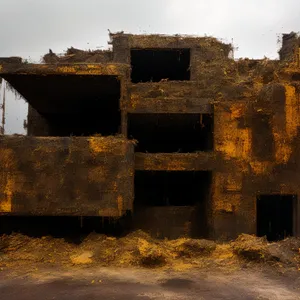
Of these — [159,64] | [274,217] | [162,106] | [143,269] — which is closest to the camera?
[143,269]

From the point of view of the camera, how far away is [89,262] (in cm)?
950

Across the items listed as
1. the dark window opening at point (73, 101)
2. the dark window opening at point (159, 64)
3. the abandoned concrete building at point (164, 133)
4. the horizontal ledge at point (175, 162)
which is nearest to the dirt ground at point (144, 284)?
the abandoned concrete building at point (164, 133)

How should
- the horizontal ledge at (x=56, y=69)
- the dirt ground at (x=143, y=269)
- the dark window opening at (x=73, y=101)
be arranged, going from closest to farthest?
the dirt ground at (x=143, y=269) → the horizontal ledge at (x=56, y=69) → the dark window opening at (x=73, y=101)

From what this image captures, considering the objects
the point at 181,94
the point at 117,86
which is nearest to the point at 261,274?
the point at 181,94

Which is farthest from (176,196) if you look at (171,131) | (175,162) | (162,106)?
(162,106)

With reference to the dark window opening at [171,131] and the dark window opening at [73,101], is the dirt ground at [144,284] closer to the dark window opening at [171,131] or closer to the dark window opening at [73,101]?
the dark window opening at [171,131]

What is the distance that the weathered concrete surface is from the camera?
10.8 m

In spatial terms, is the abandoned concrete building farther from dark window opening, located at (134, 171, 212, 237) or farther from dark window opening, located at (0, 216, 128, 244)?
dark window opening, located at (0, 216, 128, 244)

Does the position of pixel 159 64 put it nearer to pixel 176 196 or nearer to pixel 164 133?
pixel 164 133

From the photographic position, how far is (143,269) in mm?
9008

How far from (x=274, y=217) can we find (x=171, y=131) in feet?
20.4

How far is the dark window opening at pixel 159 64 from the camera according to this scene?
561 inches

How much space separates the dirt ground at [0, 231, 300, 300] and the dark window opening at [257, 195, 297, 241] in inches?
207

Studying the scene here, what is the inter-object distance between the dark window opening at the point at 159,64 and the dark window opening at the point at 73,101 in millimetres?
2106
